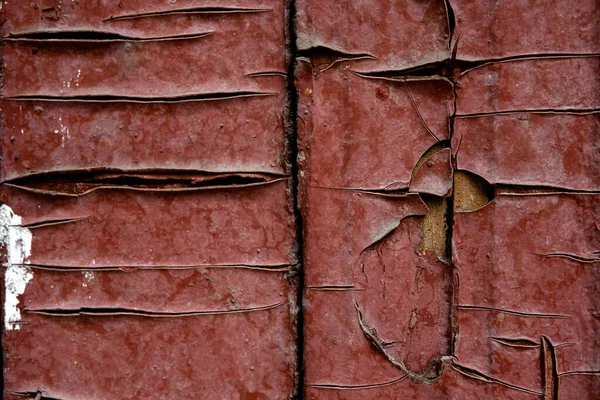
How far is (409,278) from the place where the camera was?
1.05 m

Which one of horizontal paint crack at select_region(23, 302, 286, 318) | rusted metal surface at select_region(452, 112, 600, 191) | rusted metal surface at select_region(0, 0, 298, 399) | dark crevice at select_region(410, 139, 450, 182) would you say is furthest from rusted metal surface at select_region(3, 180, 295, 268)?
rusted metal surface at select_region(452, 112, 600, 191)

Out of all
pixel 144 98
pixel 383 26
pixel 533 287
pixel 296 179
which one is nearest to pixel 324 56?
pixel 383 26

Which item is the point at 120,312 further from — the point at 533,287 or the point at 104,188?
the point at 533,287

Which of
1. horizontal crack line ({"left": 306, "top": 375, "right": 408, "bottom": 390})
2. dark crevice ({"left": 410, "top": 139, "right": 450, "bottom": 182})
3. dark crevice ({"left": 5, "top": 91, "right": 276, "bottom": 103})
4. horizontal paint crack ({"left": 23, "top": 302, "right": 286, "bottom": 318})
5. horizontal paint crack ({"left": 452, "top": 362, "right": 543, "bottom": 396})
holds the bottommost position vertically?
horizontal crack line ({"left": 306, "top": 375, "right": 408, "bottom": 390})

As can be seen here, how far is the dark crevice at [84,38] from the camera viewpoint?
1032 mm

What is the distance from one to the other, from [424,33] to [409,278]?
56cm

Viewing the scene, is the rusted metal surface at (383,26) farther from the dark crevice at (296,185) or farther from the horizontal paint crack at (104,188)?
the horizontal paint crack at (104,188)

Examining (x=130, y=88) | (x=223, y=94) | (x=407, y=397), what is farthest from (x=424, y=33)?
(x=407, y=397)

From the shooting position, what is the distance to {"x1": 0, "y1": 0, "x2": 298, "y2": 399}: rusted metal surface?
3.40 feet

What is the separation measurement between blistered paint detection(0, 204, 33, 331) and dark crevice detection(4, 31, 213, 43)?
39cm

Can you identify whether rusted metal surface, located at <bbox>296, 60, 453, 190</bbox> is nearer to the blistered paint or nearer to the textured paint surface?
the textured paint surface

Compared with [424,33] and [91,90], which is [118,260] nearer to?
[91,90]

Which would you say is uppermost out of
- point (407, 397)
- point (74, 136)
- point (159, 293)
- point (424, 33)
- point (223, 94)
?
point (424, 33)

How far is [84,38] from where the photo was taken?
40.9 inches
